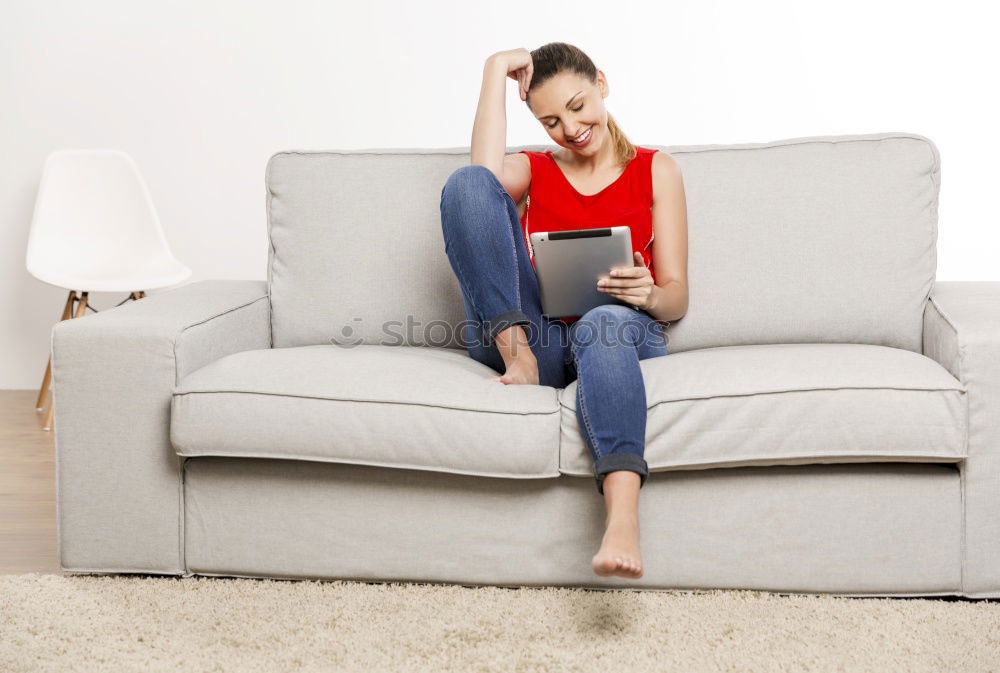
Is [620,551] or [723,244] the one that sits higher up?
[723,244]

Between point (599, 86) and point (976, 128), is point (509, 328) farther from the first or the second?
point (976, 128)

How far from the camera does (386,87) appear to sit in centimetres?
344

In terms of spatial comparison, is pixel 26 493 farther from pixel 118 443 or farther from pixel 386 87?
pixel 386 87

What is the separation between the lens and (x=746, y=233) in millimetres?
2062

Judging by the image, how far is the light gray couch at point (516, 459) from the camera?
1.57 m

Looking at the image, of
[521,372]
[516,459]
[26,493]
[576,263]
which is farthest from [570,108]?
[26,493]

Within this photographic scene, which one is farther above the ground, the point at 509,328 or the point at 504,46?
the point at 504,46

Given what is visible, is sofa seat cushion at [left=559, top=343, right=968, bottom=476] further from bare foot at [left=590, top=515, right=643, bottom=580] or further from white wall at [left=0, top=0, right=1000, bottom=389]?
white wall at [left=0, top=0, right=1000, bottom=389]

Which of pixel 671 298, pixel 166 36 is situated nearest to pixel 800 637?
pixel 671 298

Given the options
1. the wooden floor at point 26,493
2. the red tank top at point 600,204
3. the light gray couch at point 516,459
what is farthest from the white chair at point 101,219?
the red tank top at point 600,204

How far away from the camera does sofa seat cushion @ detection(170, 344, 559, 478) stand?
158 cm

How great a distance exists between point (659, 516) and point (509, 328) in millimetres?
440

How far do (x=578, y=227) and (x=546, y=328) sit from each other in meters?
0.29

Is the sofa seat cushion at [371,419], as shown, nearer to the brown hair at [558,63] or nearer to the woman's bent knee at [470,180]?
the woman's bent knee at [470,180]
